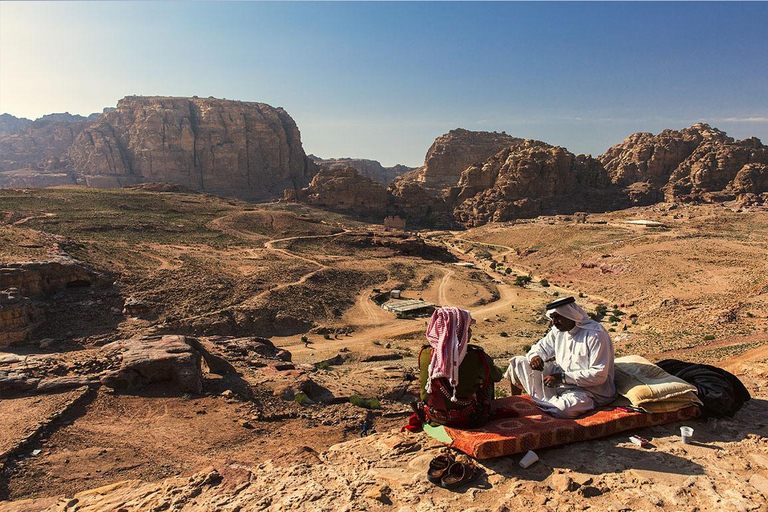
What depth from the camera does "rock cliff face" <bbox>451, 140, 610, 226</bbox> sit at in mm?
70688

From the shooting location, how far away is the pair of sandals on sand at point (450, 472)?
4.36m

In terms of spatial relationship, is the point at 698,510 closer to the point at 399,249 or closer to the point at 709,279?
the point at 709,279

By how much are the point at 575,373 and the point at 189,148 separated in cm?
10331

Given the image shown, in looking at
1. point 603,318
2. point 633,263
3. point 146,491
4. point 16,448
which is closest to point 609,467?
point 146,491

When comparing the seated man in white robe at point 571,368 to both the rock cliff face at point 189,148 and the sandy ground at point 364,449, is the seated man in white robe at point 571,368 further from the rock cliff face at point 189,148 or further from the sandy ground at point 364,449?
the rock cliff face at point 189,148

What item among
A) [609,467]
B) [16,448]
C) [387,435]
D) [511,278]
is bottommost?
[511,278]

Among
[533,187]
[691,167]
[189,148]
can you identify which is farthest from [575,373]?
[189,148]

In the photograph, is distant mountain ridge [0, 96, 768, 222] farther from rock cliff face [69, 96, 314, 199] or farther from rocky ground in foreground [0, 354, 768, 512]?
rocky ground in foreground [0, 354, 768, 512]

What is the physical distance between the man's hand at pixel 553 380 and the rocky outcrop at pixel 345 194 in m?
67.5

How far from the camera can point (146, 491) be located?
554cm

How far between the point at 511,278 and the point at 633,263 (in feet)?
33.8

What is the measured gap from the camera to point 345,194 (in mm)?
72375

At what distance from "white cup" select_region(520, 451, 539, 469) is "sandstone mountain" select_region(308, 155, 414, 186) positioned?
416 feet

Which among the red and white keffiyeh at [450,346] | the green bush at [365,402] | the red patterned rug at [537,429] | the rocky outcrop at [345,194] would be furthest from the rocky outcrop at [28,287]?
the rocky outcrop at [345,194]
